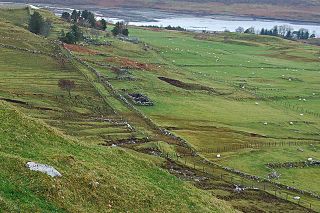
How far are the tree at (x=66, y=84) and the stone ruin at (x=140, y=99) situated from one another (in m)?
13.3

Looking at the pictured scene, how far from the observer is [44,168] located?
36312 millimetres

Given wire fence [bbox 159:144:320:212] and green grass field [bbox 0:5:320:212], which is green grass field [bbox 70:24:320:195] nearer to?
green grass field [bbox 0:5:320:212]

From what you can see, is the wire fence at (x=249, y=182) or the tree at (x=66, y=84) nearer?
the wire fence at (x=249, y=182)

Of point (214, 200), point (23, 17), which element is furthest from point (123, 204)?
point (23, 17)

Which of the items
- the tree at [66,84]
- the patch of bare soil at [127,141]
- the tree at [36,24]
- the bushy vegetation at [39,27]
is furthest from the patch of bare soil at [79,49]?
the patch of bare soil at [127,141]

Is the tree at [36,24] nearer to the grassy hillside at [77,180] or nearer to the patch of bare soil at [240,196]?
the patch of bare soil at [240,196]

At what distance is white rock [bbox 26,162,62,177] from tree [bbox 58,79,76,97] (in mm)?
70551

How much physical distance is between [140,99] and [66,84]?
17304 mm

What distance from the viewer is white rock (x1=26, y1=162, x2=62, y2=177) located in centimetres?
3588

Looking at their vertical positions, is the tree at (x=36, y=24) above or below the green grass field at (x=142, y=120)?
above

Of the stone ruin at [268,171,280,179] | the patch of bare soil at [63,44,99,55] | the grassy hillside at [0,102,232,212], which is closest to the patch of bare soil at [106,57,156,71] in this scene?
the patch of bare soil at [63,44,99,55]

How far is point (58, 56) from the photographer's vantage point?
135 m

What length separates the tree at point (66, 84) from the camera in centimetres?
10738

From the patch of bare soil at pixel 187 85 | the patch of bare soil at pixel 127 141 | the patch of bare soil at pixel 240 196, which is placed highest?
the patch of bare soil at pixel 187 85
